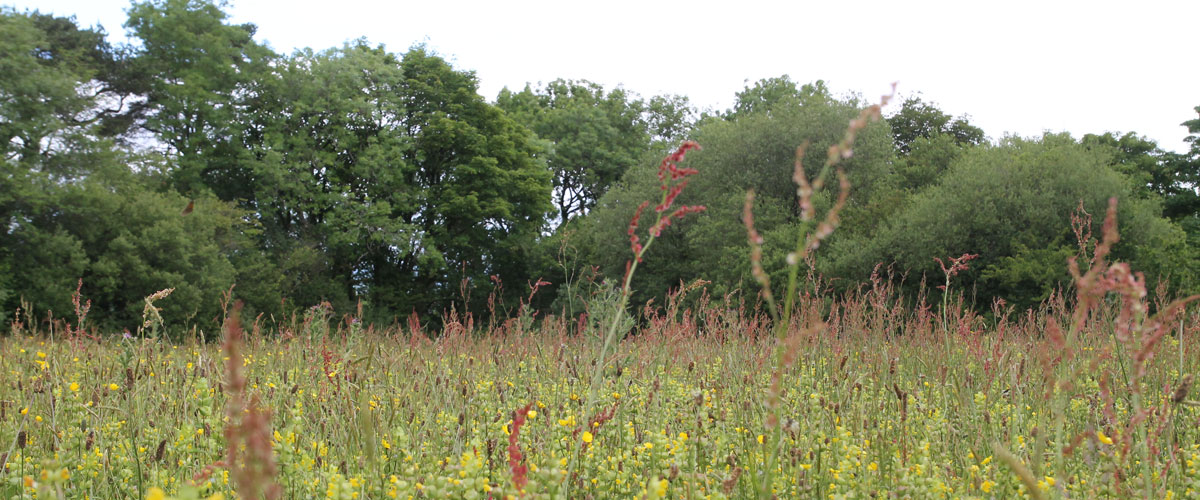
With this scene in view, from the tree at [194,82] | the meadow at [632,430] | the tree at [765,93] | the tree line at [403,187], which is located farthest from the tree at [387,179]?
the meadow at [632,430]

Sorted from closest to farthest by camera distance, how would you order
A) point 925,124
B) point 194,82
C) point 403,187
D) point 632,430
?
point 632,430 < point 194,82 < point 403,187 < point 925,124

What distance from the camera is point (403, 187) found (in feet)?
91.0

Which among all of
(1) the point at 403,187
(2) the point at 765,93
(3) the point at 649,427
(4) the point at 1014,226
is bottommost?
(3) the point at 649,427

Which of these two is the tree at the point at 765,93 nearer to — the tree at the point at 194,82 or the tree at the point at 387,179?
the tree at the point at 387,179

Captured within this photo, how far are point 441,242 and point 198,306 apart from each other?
9432 millimetres

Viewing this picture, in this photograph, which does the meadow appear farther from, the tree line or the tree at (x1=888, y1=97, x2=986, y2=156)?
the tree at (x1=888, y1=97, x2=986, y2=156)

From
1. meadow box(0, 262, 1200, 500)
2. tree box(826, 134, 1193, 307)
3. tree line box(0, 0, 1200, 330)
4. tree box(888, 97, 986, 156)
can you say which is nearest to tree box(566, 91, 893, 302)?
tree line box(0, 0, 1200, 330)

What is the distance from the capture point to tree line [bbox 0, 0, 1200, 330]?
19.5 metres

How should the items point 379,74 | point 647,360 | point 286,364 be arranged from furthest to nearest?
1. point 379,74
2. point 286,364
3. point 647,360

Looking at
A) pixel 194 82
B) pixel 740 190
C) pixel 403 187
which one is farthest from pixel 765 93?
pixel 194 82

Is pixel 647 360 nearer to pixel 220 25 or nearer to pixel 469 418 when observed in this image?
pixel 469 418

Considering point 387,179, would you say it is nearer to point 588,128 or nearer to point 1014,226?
point 588,128

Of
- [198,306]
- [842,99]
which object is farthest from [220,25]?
[842,99]

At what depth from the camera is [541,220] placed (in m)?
31.2
